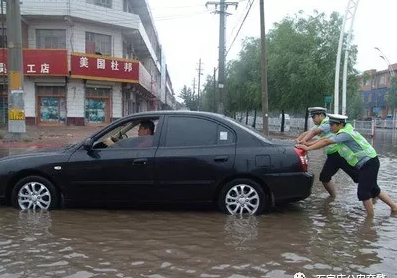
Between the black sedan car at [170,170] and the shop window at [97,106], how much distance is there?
74.9ft

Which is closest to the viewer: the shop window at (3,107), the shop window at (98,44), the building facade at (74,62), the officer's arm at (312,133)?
the officer's arm at (312,133)

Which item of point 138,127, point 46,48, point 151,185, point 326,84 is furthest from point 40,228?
point 326,84

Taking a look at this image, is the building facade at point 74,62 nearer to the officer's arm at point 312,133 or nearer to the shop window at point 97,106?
the shop window at point 97,106

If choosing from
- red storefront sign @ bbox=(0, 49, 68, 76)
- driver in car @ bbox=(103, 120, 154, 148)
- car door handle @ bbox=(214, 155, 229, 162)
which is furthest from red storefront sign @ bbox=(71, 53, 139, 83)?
car door handle @ bbox=(214, 155, 229, 162)

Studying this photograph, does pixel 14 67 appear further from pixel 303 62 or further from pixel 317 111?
pixel 303 62

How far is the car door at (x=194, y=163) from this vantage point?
240 inches

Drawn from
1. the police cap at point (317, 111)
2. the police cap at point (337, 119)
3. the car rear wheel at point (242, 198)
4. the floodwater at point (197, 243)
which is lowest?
the floodwater at point (197, 243)

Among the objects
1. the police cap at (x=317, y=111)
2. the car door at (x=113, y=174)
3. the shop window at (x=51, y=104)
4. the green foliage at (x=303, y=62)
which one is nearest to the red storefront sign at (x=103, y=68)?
the shop window at (x=51, y=104)

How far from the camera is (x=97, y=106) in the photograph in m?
29.1

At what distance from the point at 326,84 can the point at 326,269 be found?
27.2 meters

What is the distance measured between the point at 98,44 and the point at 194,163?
25008mm

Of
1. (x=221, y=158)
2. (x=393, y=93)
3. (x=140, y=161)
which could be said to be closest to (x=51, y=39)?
(x=140, y=161)

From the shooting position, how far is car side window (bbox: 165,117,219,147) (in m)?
6.26

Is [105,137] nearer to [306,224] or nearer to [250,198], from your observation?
[250,198]
